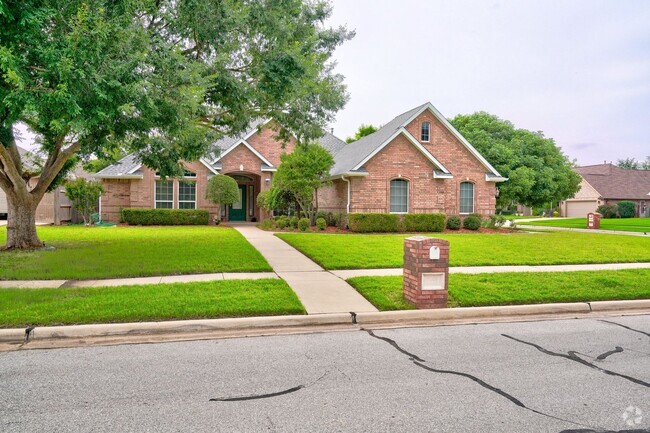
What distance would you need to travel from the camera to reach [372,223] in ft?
74.0

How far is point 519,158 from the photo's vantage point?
110 ft

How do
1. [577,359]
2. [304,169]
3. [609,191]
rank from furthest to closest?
[609,191] < [304,169] < [577,359]

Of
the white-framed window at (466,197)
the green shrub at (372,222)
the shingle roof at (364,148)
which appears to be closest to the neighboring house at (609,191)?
the white-framed window at (466,197)

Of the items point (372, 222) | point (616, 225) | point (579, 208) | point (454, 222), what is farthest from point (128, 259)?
point (579, 208)

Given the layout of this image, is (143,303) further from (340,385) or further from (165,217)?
(165,217)

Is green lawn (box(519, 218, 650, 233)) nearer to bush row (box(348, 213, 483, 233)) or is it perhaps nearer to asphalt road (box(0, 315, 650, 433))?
bush row (box(348, 213, 483, 233))

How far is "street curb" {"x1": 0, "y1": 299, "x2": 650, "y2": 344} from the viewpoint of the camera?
20.2 feet

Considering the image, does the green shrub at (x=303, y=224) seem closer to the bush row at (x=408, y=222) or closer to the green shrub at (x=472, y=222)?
the bush row at (x=408, y=222)

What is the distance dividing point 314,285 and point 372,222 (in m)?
13.4

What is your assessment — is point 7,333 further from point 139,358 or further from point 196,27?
point 196,27

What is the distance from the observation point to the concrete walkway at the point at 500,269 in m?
10.9

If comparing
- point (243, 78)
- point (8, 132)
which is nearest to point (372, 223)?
point (243, 78)

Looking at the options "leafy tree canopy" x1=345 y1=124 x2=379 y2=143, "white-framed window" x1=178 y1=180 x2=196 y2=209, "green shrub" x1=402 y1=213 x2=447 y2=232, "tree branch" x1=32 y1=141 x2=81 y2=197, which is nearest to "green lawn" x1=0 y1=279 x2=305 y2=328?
"tree branch" x1=32 y1=141 x2=81 y2=197

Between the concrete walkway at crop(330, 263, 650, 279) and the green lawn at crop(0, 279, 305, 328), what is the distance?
8.26 feet
